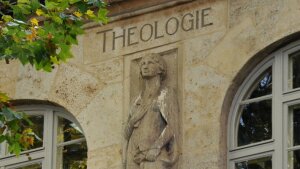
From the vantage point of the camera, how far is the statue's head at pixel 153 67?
26.9 metres

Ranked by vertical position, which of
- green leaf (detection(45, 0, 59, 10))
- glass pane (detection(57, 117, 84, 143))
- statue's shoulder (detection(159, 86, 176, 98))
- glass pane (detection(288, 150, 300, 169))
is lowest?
glass pane (detection(288, 150, 300, 169))

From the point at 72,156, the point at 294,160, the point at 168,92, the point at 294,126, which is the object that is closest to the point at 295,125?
the point at 294,126

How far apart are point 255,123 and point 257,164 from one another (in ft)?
1.62

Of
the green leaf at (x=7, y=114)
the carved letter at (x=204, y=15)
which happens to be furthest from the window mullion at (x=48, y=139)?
the green leaf at (x=7, y=114)

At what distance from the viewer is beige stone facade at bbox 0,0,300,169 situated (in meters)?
26.3

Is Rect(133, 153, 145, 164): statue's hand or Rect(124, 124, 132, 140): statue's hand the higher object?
Rect(124, 124, 132, 140): statue's hand

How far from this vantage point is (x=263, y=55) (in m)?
26.3

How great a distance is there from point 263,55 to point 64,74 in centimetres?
293

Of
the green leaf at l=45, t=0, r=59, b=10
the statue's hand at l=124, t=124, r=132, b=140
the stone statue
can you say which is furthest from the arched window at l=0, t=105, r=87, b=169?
the green leaf at l=45, t=0, r=59, b=10

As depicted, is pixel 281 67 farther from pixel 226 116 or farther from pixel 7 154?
pixel 7 154

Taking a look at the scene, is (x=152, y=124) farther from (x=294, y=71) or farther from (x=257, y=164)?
(x=294, y=71)

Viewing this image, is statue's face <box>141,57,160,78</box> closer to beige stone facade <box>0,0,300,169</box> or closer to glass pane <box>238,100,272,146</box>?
beige stone facade <box>0,0,300,169</box>

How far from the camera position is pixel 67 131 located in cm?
2797

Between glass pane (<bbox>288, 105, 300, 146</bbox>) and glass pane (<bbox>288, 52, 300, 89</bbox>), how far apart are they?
0.26 m
